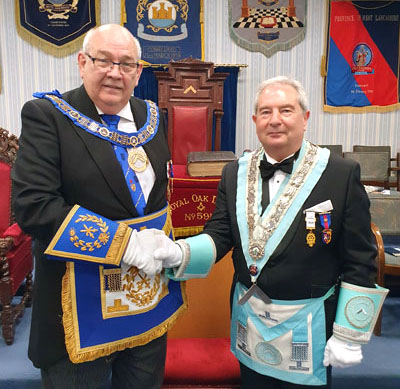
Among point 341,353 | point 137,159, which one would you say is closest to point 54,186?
point 137,159

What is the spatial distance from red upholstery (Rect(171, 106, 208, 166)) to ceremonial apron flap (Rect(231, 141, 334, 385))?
3.87 m

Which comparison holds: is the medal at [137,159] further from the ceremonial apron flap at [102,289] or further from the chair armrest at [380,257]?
the chair armrest at [380,257]

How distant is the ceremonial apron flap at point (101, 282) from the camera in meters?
1.19

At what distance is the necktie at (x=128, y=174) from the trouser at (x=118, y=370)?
0.50 metres

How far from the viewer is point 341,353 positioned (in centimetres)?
134

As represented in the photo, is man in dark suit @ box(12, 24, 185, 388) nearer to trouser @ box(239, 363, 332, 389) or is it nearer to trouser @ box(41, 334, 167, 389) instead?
trouser @ box(41, 334, 167, 389)

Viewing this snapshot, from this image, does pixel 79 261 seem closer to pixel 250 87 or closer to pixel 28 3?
pixel 250 87

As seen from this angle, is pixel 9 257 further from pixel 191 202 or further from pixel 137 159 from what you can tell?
pixel 137 159

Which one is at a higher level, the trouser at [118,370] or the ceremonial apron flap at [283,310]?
the ceremonial apron flap at [283,310]

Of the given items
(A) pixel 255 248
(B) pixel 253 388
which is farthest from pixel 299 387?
(A) pixel 255 248

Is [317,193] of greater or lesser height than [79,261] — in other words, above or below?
above

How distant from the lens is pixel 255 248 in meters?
1.41

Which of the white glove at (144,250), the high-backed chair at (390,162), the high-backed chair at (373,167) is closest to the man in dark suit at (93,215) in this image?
the white glove at (144,250)

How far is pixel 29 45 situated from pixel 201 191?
4.79 meters
